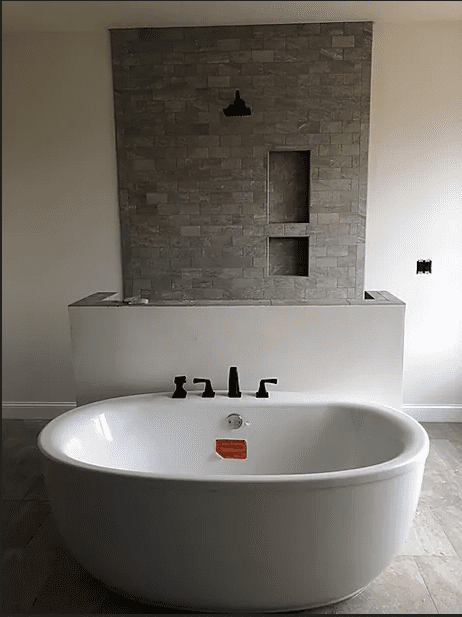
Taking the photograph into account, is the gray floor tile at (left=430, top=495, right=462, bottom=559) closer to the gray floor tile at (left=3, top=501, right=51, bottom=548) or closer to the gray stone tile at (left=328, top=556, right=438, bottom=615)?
the gray stone tile at (left=328, top=556, right=438, bottom=615)

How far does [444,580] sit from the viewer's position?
81.4 inches

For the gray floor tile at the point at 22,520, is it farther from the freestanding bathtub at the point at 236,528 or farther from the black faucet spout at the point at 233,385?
the black faucet spout at the point at 233,385

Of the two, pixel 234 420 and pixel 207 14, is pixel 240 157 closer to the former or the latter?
pixel 207 14

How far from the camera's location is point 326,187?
346 centimetres

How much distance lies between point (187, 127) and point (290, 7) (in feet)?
2.81

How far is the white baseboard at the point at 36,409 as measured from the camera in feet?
12.2

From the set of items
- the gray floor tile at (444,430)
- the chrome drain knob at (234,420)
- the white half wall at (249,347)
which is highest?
the white half wall at (249,347)

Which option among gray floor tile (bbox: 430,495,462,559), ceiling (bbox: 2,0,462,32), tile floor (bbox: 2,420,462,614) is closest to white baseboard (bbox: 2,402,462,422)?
tile floor (bbox: 2,420,462,614)

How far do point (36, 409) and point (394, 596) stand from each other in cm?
253

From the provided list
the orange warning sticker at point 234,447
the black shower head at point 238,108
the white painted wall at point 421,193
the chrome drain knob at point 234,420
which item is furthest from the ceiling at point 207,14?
the orange warning sticker at point 234,447

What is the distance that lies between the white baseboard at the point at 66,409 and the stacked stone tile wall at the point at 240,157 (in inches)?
33.1

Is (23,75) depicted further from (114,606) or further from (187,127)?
(114,606)

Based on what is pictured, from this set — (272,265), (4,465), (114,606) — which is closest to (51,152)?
(272,265)

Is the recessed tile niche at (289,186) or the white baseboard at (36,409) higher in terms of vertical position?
the recessed tile niche at (289,186)
